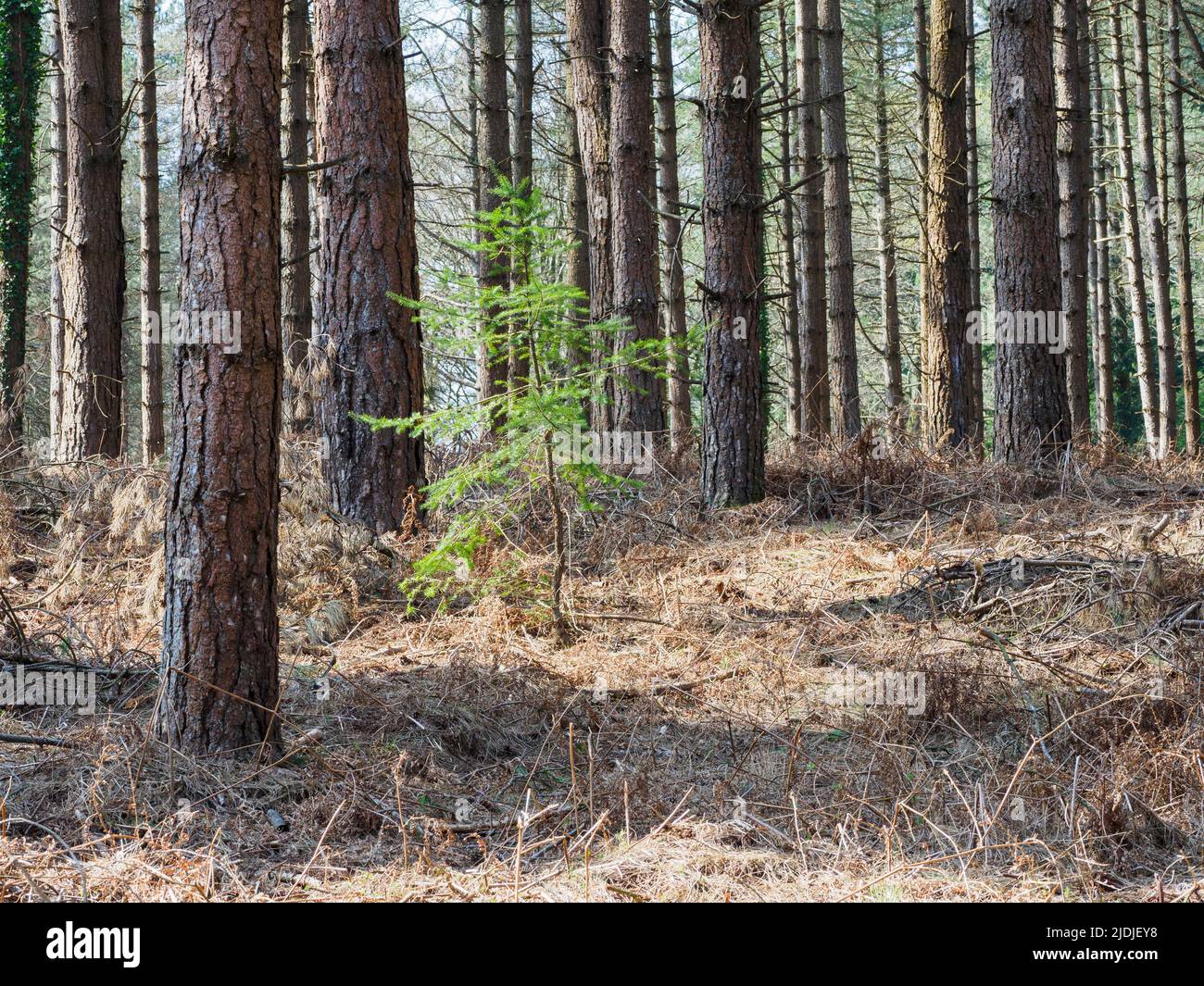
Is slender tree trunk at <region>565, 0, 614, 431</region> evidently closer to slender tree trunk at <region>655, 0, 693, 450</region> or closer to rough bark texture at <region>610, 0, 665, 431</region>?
rough bark texture at <region>610, 0, 665, 431</region>

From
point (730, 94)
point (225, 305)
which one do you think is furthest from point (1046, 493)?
point (225, 305)

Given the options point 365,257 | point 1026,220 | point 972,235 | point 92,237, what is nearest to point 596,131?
point 1026,220

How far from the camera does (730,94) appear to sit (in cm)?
827

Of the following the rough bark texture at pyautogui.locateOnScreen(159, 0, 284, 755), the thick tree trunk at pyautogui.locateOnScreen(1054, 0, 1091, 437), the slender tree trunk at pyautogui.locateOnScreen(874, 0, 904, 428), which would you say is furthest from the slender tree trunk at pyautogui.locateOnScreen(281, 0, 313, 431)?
the thick tree trunk at pyautogui.locateOnScreen(1054, 0, 1091, 437)

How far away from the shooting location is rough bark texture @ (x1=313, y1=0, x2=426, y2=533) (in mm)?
7793

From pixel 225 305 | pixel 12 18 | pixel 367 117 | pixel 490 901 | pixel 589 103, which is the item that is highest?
pixel 12 18

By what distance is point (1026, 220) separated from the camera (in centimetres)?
973

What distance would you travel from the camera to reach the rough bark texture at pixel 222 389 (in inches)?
166

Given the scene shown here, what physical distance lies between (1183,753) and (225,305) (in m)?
4.11

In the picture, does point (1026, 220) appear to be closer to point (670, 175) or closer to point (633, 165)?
point (633, 165)

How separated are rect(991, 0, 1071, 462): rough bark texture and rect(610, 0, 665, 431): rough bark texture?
3356 mm

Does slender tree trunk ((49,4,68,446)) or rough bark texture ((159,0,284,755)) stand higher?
slender tree trunk ((49,4,68,446))

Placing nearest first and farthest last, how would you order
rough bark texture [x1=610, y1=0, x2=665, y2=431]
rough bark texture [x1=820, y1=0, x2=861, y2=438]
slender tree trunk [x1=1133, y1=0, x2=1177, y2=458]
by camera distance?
1. rough bark texture [x1=610, y1=0, x2=665, y2=431]
2. rough bark texture [x1=820, y1=0, x2=861, y2=438]
3. slender tree trunk [x1=1133, y1=0, x2=1177, y2=458]
